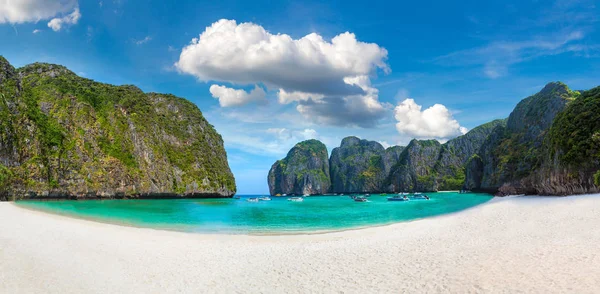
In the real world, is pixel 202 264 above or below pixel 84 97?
below

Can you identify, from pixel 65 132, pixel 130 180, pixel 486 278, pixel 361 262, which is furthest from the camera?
pixel 130 180

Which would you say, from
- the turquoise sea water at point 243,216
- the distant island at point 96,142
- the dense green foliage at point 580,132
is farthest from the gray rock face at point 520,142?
the distant island at point 96,142

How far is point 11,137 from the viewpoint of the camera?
7281 cm

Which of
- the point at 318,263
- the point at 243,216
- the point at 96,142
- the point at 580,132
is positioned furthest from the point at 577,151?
the point at 96,142

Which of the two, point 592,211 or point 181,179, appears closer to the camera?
point 592,211

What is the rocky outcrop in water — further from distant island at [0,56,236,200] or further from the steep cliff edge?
distant island at [0,56,236,200]

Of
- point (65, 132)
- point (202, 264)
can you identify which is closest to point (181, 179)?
A: point (65, 132)

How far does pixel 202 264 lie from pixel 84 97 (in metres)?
114

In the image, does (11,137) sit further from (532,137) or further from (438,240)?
(532,137)

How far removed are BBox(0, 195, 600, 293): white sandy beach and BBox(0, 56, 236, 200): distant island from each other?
7018 centimetres

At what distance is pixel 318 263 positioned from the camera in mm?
13523

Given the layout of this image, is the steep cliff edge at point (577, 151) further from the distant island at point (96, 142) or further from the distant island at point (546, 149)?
the distant island at point (96, 142)

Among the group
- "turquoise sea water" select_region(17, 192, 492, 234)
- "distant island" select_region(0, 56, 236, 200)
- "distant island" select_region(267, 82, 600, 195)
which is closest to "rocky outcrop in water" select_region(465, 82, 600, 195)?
"distant island" select_region(267, 82, 600, 195)

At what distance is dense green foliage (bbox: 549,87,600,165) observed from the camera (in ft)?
145
